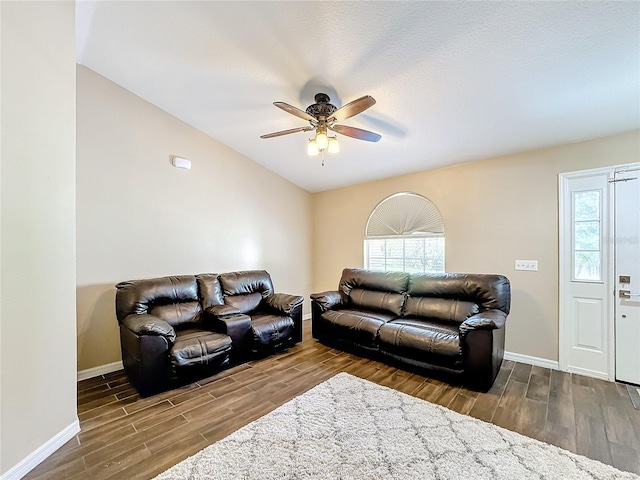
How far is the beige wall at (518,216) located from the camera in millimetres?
3238

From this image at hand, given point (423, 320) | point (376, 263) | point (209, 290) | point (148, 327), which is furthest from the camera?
point (376, 263)

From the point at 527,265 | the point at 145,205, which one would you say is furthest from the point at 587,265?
the point at 145,205

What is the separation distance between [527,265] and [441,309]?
1.16m

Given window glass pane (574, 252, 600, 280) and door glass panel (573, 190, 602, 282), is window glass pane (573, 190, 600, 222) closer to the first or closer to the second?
door glass panel (573, 190, 602, 282)

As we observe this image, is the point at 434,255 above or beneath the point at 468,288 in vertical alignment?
above

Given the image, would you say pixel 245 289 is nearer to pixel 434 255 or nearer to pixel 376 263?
pixel 376 263

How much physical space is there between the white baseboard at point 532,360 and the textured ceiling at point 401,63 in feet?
8.21

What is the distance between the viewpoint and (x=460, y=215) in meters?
4.00

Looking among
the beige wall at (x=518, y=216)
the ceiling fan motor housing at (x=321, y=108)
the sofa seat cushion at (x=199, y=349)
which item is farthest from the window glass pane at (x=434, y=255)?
the sofa seat cushion at (x=199, y=349)

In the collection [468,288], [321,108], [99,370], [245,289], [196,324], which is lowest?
[99,370]

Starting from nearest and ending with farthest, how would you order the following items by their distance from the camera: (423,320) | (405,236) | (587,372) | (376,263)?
(587,372) → (423,320) → (405,236) → (376,263)

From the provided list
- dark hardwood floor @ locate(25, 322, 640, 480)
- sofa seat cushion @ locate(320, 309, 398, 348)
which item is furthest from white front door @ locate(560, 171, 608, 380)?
sofa seat cushion @ locate(320, 309, 398, 348)

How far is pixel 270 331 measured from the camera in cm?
352

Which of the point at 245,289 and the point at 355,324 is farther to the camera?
the point at 245,289
